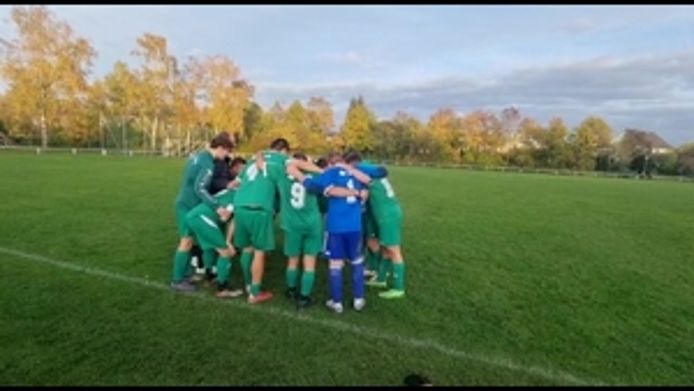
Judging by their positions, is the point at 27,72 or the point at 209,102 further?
the point at 209,102

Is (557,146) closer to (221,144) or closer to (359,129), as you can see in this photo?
(359,129)

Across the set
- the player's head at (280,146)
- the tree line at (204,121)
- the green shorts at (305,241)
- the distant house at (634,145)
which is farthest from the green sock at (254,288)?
the distant house at (634,145)

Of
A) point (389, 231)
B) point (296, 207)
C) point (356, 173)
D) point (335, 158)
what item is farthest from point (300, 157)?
point (389, 231)

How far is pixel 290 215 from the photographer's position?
5.59 metres

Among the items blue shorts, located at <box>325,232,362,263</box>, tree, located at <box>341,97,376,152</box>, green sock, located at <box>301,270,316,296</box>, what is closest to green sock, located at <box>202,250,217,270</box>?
green sock, located at <box>301,270,316,296</box>

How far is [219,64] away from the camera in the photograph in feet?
171

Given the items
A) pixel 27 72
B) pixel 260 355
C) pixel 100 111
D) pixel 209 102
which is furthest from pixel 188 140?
pixel 260 355

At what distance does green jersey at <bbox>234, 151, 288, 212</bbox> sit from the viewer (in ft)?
18.1

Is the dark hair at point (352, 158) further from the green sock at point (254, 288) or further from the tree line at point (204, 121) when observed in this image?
the tree line at point (204, 121)

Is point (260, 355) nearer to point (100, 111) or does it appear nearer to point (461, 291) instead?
point (461, 291)

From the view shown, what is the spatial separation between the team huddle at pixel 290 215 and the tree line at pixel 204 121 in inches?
549

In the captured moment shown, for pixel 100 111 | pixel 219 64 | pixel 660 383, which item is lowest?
pixel 660 383

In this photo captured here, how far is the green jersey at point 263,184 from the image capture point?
217 inches

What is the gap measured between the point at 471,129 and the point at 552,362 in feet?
251
